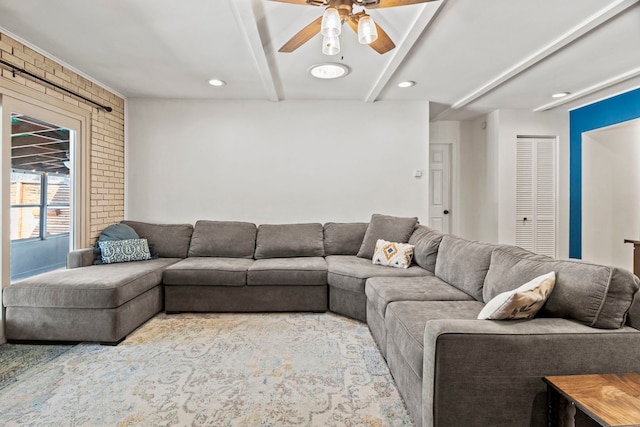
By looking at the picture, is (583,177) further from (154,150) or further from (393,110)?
(154,150)

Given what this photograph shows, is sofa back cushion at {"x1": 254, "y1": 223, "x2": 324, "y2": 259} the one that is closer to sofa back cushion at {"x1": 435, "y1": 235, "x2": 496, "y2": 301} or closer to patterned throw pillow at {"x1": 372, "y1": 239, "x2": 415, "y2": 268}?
patterned throw pillow at {"x1": 372, "y1": 239, "x2": 415, "y2": 268}

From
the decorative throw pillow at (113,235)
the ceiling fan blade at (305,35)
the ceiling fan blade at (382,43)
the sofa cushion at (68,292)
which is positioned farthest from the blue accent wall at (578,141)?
the decorative throw pillow at (113,235)

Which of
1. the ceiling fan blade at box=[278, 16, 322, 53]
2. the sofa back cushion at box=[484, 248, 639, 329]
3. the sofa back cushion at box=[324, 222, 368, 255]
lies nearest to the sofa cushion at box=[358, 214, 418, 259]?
the sofa back cushion at box=[324, 222, 368, 255]

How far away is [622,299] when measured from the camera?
142 centimetres

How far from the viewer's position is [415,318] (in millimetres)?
1861

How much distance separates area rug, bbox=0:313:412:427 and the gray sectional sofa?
20cm

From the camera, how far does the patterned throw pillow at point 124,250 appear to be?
3.39 m

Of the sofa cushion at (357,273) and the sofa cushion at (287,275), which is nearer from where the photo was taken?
the sofa cushion at (357,273)

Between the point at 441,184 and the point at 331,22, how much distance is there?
4370 mm

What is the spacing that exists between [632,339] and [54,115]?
447cm

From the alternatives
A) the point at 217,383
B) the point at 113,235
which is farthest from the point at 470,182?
the point at 113,235

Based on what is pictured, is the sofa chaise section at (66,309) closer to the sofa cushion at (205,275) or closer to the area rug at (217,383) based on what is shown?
the area rug at (217,383)

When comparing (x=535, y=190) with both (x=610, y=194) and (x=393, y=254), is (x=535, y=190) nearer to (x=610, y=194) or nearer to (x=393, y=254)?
(x=610, y=194)

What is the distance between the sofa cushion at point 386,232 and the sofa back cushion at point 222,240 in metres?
1.34
